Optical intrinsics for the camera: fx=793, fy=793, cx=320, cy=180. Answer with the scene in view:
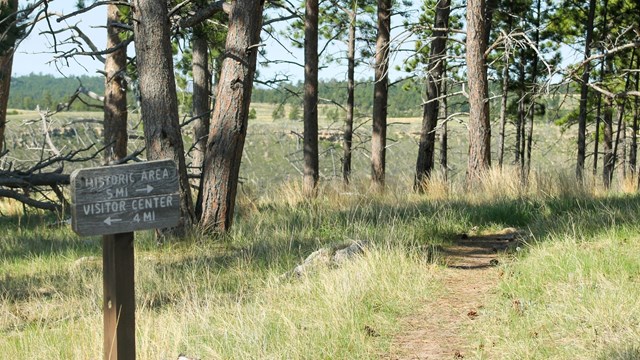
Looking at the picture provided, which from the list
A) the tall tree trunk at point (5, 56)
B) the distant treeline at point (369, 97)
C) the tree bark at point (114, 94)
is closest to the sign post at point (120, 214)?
the tall tree trunk at point (5, 56)

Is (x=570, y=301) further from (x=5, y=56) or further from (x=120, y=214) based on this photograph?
(x=5, y=56)

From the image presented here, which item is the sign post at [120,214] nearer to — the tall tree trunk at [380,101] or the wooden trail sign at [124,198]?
the wooden trail sign at [124,198]

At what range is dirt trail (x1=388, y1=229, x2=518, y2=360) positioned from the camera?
5.00 metres

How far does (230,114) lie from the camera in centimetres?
931

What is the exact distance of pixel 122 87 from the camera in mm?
13508

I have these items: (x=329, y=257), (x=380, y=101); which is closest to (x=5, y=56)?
(x=329, y=257)

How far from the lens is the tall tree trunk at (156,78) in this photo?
9.00 metres

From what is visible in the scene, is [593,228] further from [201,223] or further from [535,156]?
[535,156]

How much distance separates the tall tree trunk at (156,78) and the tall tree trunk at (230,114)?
442 mm

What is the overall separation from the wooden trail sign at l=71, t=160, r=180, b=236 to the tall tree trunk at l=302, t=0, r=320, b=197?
10141 millimetres

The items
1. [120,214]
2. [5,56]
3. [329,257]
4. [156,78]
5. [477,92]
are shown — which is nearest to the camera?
[120,214]

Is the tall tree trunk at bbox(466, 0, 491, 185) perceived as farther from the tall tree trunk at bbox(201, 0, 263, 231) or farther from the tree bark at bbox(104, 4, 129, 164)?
the tree bark at bbox(104, 4, 129, 164)

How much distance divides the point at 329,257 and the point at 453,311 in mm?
1563

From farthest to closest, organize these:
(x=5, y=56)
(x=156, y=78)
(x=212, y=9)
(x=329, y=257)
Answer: (x=5, y=56), (x=212, y=9), (x=156, y=78), (x=329, y=257)
